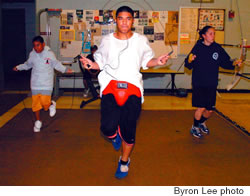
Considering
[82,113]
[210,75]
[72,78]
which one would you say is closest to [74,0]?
[72,78]

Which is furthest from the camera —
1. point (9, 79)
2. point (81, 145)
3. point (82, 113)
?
point (9, 79)

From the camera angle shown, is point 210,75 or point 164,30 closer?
point 210,75

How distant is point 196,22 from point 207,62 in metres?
4.17

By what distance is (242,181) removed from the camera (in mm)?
2986

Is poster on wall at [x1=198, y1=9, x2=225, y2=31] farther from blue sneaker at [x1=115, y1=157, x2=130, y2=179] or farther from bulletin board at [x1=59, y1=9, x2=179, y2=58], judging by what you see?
blue sneaker at [x1=115, y1=157, x2=130, y2=179]

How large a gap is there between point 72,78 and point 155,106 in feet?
8.76

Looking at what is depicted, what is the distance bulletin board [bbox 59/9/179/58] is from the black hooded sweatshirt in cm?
388

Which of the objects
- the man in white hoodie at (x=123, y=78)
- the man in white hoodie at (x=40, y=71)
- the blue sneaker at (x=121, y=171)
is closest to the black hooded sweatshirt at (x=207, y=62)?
the man in white hoodie at (x=123, y=78)

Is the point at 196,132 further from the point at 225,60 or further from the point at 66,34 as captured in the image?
the point at 66,34

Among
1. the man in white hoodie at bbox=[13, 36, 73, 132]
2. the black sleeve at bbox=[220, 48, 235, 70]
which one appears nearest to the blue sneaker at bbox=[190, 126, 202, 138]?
the black sleeve at bbox=[220, 48, 235, 70]

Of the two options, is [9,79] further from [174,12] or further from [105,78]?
[105,78]

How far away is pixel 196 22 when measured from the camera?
8.12 meters

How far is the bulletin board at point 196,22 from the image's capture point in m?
8.11

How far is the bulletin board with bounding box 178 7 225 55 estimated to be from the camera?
8109 mm
